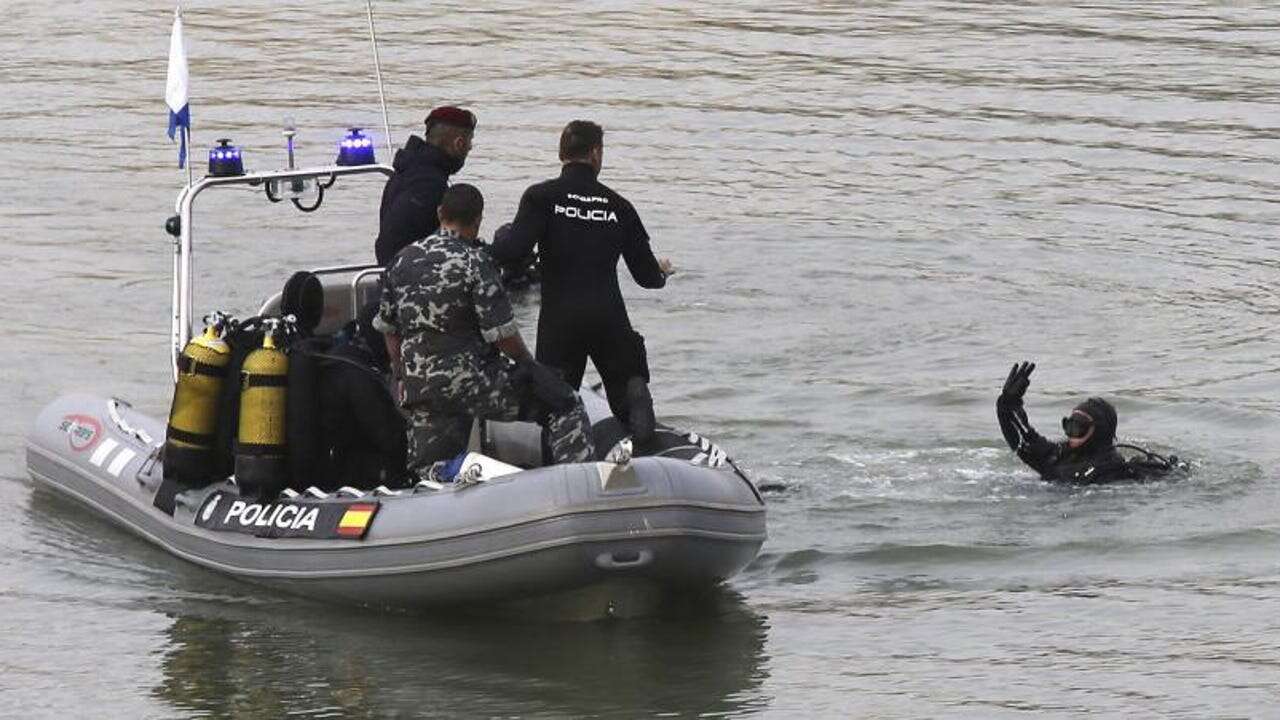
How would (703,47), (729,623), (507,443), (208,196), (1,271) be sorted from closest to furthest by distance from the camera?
(729,623) < (507,443) < (1,271) < (208,196) < (703,47)

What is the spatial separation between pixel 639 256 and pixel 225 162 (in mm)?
1951

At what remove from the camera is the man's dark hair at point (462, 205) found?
924 centimetres

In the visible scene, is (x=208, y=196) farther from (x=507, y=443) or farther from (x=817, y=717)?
(x=817, y=717)

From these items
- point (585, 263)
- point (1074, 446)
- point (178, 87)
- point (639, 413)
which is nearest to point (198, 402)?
point (585, 263)

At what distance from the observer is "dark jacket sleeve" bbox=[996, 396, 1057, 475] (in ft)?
36.0

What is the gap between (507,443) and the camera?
10352 millimetres

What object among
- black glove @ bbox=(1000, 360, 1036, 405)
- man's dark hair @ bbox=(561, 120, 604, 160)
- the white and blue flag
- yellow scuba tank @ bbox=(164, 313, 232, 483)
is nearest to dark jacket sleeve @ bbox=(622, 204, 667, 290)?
man's dark hair @ bbox=(561, 120, 604, 160)

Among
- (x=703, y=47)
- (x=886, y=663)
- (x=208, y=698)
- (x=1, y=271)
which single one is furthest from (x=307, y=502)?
(x=703, y=47)

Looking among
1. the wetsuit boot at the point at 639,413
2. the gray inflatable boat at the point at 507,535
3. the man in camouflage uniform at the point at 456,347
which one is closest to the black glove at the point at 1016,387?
the gray inflatable boat at the point at 507,535

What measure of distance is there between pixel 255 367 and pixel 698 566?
1.89m

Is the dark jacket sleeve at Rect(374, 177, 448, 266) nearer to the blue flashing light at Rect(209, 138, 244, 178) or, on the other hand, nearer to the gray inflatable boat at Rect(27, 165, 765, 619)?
the blue flashing light at Rect(209, 138, 244, 178)

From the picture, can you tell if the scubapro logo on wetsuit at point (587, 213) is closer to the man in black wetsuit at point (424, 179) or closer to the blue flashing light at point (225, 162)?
the man in black wetsuit at point (424, 179)

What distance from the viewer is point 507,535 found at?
882cm

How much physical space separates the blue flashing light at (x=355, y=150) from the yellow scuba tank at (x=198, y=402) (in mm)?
1478
